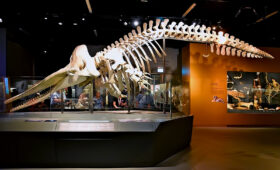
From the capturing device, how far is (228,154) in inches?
181

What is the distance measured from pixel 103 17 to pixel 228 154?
16.1ft

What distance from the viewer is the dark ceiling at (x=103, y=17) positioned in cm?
600

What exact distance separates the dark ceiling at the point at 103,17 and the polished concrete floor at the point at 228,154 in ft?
11.8

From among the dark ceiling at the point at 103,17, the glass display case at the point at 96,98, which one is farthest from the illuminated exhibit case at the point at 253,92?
the glass display case at the point at 96,98

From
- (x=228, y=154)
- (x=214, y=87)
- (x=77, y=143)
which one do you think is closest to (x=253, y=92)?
(x=214, y=87)

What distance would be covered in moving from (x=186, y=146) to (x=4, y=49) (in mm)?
5792

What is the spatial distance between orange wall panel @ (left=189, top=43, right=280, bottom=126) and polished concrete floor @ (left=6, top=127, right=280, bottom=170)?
74.5 inches

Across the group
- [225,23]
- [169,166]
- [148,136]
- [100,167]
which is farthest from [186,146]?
[225,23]

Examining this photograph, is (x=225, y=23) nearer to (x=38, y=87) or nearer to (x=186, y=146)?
(x=186, y=146)

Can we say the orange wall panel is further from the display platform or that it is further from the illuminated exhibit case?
the display platform

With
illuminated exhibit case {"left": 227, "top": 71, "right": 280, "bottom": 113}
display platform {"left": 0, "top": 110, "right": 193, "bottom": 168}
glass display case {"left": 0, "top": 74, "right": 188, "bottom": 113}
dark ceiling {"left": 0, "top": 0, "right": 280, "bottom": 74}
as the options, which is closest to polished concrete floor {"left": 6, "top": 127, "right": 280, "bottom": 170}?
display platform {"left": 0, "top": 110, "right": 193, "bottom": 168}

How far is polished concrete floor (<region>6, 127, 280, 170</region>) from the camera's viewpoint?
12.5ft

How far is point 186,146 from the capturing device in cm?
512

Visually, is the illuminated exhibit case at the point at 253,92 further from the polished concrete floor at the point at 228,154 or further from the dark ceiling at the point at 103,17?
the polished concrete floor at the point at 228,154
